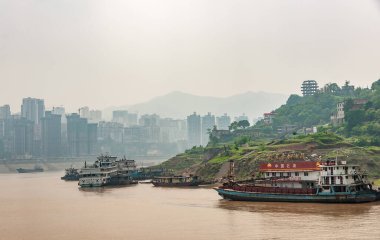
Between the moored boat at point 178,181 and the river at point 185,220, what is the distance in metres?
18.6

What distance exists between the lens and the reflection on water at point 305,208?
47.6 m

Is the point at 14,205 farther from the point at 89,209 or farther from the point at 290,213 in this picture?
the point at 290,213

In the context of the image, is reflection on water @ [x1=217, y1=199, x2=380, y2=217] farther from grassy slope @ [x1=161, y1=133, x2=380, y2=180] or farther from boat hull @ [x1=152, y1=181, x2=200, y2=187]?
boat hull @ [x1=152, y1=181, x2=200, y2=187]

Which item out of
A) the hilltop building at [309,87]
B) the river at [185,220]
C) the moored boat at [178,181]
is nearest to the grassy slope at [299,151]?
the moored boat at [178,181]

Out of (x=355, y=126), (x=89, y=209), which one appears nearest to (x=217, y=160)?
(x=355, y=126)

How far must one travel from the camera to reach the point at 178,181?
87.4 meters

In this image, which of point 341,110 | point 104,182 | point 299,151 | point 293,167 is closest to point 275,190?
point 293,167


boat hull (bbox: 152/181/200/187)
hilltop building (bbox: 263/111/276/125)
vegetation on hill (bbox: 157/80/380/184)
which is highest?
hilltop building (bbox: 263/111/276/125)

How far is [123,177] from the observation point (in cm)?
9581

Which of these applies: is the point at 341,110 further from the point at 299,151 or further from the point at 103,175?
the point at 103,175

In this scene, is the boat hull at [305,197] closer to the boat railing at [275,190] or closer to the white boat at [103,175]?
the boat railing at [275,190]

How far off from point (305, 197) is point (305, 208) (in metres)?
3.64

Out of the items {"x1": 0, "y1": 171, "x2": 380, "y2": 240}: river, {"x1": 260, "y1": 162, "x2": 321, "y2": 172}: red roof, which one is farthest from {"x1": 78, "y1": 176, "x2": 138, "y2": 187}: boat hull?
{"x1": 260, "y1": 162, "x2": 321, "y2": 172}: red roof

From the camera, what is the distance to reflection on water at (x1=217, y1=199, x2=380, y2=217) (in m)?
47.6
